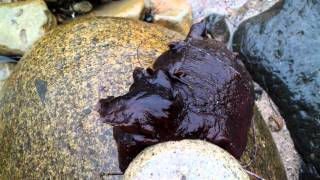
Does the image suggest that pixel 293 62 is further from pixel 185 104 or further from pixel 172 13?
pixel 185 104

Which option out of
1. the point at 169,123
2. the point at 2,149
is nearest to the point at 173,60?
the point at 169,123

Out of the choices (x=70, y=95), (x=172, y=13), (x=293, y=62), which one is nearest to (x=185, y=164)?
(x=70, y=95)

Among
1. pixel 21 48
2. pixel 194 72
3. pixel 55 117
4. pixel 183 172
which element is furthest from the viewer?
pixel 21 48

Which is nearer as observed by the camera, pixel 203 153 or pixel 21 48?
pixel 203 153

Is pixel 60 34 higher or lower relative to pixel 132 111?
lower

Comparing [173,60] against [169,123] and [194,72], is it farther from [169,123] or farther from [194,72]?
[169,123]

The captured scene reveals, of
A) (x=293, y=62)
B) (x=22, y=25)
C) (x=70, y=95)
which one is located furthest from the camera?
(x=22, y=25)

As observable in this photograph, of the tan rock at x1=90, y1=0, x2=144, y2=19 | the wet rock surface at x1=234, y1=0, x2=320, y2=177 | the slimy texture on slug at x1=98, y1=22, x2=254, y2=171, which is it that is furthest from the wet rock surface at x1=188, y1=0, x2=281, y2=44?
the slimy texture on slug at x1=98, y1=22, x2=254, y2=171
